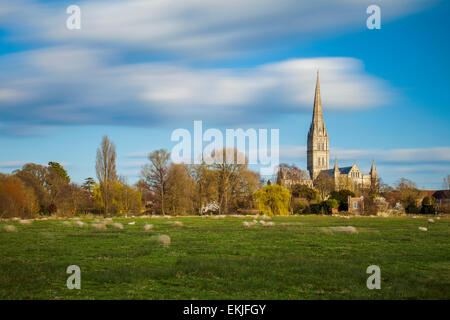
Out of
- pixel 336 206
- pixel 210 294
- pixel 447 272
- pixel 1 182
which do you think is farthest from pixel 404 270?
pixel 336 206

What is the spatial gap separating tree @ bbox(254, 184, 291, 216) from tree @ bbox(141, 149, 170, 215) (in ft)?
49.5

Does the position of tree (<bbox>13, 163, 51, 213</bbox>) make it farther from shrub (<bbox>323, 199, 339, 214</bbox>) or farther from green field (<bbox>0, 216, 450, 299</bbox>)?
green field (<bbox>0, 216, 450, 299</bbox>)

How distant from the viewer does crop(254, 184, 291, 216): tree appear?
Answer: 7225 cm

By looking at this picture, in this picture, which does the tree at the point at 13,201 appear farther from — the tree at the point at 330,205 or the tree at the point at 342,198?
the tree at the point at 342,198

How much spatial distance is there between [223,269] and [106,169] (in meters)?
46.3

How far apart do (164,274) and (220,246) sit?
7817mm

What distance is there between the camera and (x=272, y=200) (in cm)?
7250

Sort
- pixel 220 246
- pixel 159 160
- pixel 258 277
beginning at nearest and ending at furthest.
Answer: pixel 258 277 → pixel 220 246 → pixel 159 160

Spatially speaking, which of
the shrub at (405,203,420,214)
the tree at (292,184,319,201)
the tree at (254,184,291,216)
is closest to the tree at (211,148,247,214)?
the tree at (254,184,291,216)

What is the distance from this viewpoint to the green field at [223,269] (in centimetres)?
1223

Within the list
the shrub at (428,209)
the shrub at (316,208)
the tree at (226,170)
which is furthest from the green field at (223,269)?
the shrub at (428,209)

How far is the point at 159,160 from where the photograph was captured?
70.4 metres

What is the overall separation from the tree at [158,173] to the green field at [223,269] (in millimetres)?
46119
